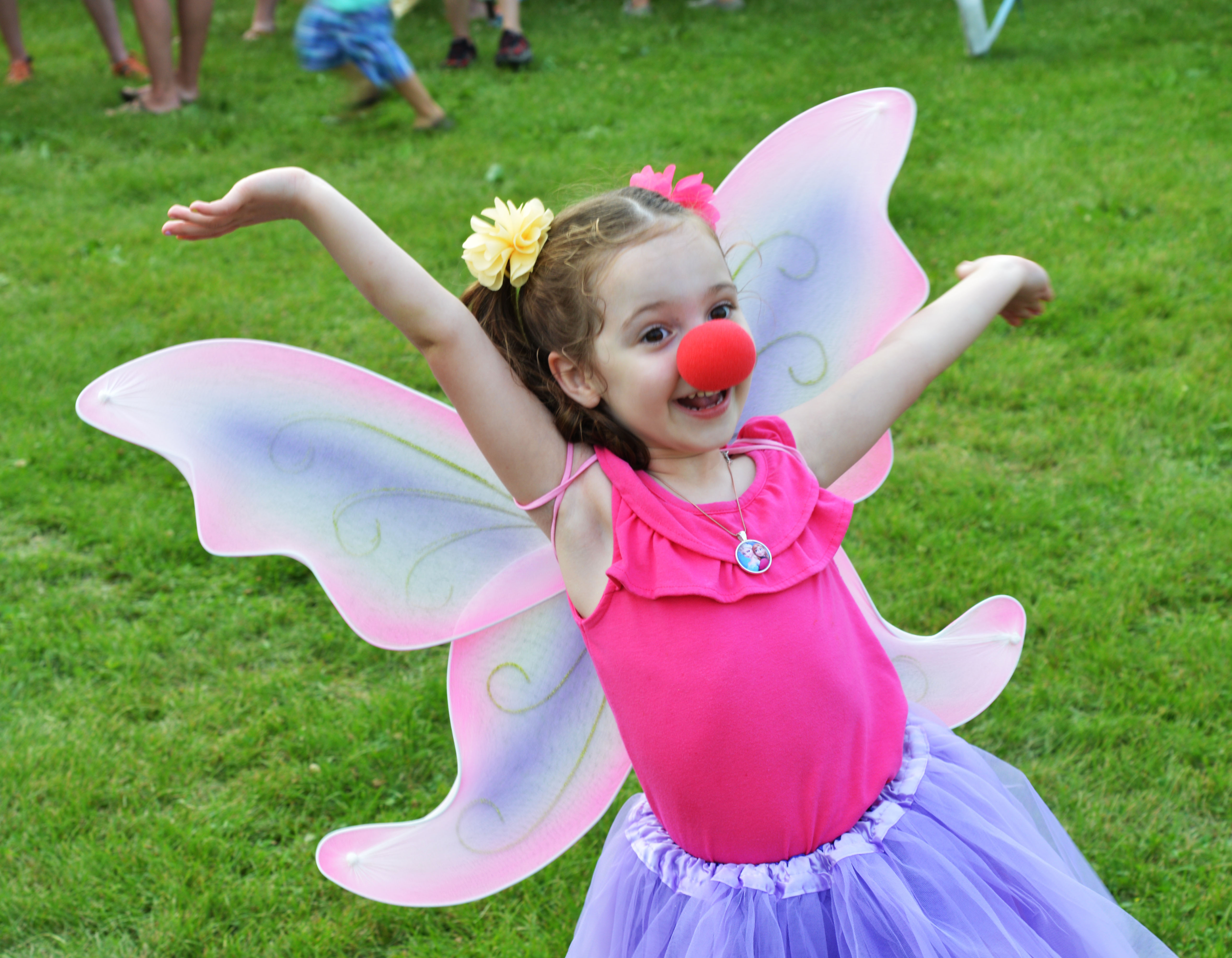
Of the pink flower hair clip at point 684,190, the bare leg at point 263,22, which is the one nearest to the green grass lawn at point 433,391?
the pink flower hair clip at point 684,190

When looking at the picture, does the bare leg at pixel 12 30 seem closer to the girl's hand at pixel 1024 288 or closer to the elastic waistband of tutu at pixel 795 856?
the girl's hand at pixel 1024 288

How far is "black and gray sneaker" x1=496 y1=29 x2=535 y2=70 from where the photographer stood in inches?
268

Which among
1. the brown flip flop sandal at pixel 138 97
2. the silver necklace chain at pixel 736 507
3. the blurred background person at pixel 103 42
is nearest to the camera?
the silver necklace chain at pixel 736 507

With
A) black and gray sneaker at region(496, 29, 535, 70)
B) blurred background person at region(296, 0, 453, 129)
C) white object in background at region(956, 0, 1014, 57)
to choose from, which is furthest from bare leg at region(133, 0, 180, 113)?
white object in background at region(956, 0, 1014, 57)

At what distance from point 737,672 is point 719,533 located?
18cm

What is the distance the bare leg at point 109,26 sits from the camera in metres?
6.80

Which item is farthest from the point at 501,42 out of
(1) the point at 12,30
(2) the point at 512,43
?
(1) the point at 12,30

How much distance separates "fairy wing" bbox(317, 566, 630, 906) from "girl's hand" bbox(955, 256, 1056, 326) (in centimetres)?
84

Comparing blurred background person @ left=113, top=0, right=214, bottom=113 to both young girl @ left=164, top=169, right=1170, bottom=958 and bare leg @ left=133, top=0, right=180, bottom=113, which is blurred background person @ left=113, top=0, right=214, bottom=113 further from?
young girl @ left=164, top=169, right=1170, bottom=958

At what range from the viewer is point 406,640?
1744 millimetres

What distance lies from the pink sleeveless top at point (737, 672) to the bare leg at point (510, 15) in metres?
6.02

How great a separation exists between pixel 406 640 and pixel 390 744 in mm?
865

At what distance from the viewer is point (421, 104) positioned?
5.80 m

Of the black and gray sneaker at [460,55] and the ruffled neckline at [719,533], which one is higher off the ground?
the ruffled neckline at [719,533]
